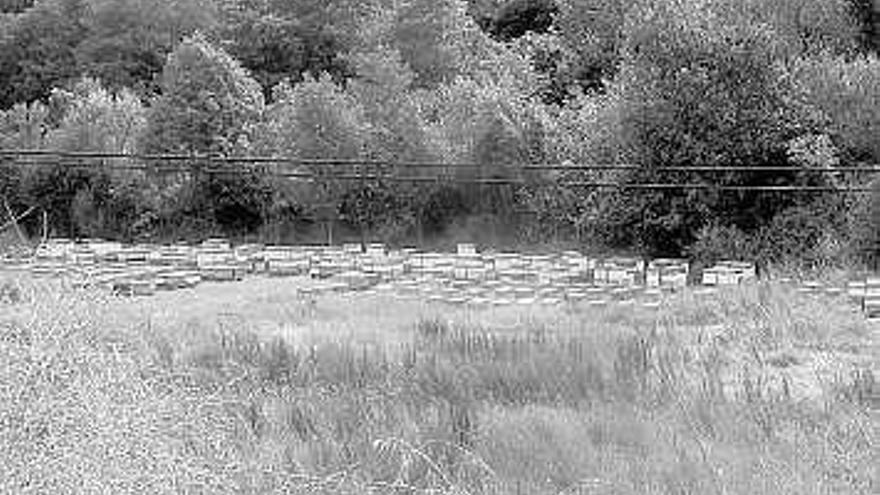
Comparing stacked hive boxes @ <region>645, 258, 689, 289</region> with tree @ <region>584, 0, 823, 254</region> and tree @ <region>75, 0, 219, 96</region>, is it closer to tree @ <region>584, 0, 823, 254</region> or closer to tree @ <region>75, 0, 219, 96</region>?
tree @ <region>584, 0, 823, 254</region>

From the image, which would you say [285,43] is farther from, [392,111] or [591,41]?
[392,111]

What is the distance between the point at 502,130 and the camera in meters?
20.4

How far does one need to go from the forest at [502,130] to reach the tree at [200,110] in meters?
0.04

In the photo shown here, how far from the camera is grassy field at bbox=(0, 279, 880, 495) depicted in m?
5.69

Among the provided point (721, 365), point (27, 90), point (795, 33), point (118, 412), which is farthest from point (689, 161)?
point (27, 90)

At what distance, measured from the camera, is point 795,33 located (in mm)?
20016

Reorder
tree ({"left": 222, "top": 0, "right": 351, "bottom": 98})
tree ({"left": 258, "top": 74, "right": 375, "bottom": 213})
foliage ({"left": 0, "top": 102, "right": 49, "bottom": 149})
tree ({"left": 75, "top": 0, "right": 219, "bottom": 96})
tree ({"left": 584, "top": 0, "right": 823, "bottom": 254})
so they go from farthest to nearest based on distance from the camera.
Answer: tree ({"left": 75, "top": 0, "right": 219, "bottom": 96}), tree ({"left": 222, "top": 0, "right": 351, "bottom": 98}), foliage ({"left": 0, "top": 102, "right": 49, "bottom": 149}), tree ({"left": 258, "top": 74, "right": 375, "bottom": 213}), tree ({"left": 584, "top": 0, "right": 823, "bottom": 254})

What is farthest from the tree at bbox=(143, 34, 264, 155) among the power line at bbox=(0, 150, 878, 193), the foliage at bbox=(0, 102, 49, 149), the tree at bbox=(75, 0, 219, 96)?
the tree at bbox=(75, 0, 219, 96)

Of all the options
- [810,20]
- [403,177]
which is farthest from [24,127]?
[810,20]

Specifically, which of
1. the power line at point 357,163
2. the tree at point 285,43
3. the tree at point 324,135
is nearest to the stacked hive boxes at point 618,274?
the power line at point 357,163

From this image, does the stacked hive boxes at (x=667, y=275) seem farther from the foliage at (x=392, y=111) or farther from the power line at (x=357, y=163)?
the foliage at (x=392, y=111)

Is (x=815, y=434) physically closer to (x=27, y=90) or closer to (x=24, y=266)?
(x=24, y=266)

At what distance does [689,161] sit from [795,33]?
12.8ft

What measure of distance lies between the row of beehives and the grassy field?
388 centimetres
